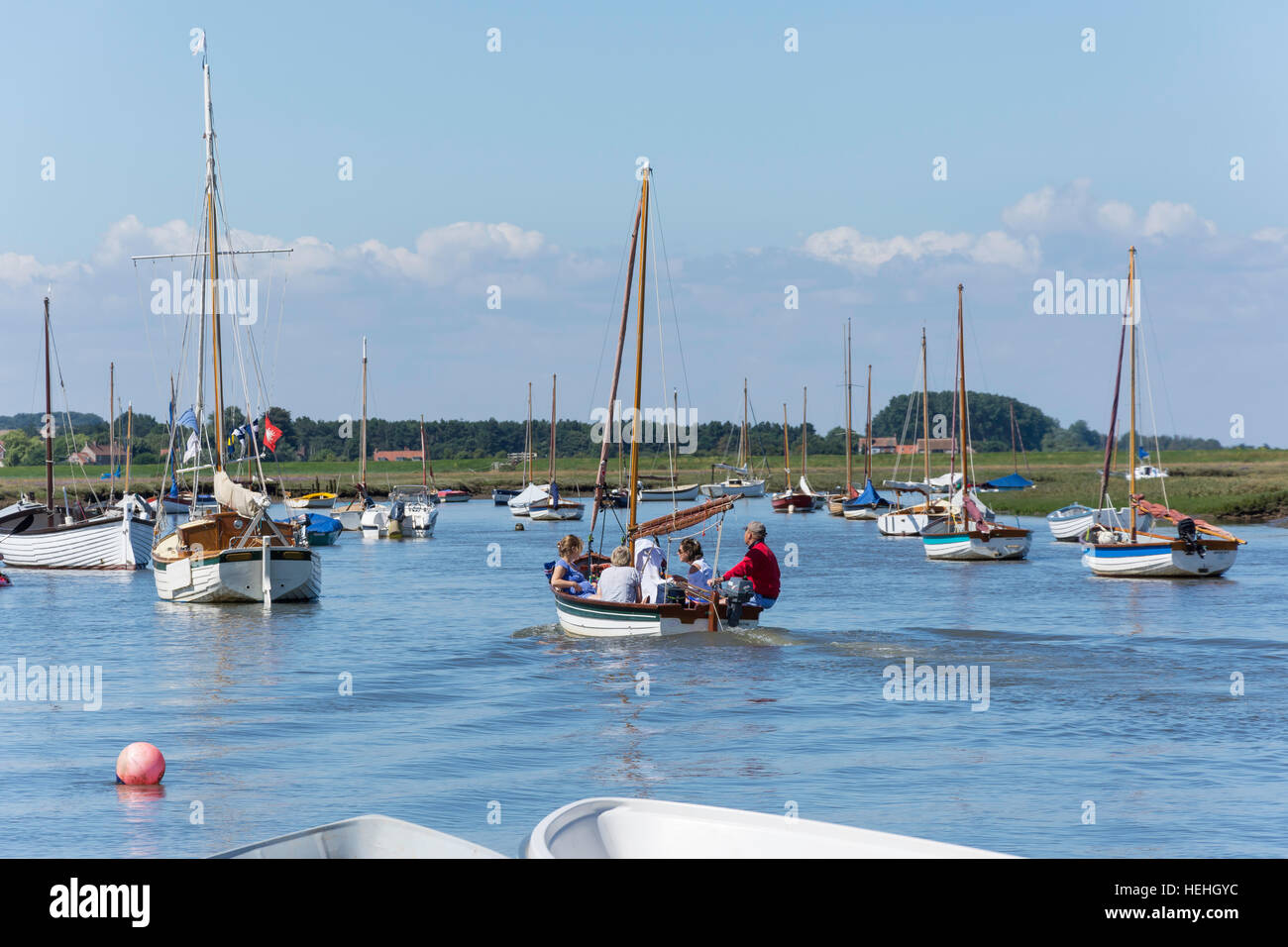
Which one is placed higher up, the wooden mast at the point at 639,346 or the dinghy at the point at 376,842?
the wooden mast at the point at 639,346

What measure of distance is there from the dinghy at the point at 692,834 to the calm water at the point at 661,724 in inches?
118

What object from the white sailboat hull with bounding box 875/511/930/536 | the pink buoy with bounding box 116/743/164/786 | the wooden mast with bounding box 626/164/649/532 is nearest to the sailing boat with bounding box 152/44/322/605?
the wooden mast with bounding box 626/164/649/532

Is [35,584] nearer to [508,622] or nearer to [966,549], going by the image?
[508,622]

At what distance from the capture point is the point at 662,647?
2292 centimetres

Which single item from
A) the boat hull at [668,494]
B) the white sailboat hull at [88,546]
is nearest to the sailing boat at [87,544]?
the white sailboat hull at [88,546]

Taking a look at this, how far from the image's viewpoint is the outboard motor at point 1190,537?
38281 mm

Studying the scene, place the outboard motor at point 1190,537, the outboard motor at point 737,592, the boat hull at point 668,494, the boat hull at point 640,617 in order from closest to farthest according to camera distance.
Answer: the outboard motor at point 737,592
the boat hull at point 640,617
the outboard motor at point 1190,537
the boat hull at point 668,494

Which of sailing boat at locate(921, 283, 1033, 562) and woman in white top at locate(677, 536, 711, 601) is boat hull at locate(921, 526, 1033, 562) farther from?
woman in white top at locate(677, 536, 711, 601)

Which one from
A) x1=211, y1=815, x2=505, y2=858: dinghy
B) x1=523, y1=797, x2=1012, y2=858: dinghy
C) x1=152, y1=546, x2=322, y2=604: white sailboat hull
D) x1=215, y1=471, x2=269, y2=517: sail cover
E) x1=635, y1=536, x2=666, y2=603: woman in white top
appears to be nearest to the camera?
x1=211, y1=815, x2=505, y2=858: dinghy

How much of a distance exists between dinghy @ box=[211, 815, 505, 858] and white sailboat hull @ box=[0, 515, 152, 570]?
41154mm

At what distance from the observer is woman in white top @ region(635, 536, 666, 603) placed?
902 inches

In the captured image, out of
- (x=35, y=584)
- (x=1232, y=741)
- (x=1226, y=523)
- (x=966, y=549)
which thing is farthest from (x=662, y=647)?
(x=1226, y=523)

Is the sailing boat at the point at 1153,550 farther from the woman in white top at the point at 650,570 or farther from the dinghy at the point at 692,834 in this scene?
the dinghy at the point at 692,834
